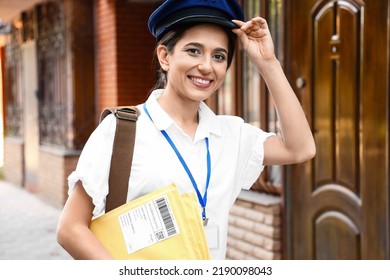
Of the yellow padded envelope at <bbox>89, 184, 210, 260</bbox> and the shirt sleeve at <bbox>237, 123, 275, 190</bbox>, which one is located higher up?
the shirt sleeve at <bbox>237, 123, 275, 190</bbox>

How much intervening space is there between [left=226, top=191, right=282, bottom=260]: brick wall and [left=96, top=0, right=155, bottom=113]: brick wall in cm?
331

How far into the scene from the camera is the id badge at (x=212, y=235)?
1743mm

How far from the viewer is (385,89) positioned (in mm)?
3883

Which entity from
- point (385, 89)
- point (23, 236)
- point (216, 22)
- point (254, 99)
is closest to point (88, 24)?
point (23, 236)

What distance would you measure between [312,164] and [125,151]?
311cm

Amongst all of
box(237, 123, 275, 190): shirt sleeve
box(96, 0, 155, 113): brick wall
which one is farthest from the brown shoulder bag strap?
box(96, 0, 155, 113): brick wall

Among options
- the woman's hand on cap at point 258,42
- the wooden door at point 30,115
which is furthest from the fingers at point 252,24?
the wooden door at point 30,115

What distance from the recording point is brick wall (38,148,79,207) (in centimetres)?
942

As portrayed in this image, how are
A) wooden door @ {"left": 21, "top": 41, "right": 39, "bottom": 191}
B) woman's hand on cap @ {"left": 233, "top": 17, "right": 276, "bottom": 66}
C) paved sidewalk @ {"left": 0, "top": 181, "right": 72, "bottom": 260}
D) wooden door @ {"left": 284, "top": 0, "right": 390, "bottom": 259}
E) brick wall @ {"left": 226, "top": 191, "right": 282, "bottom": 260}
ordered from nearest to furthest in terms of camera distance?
woman's hand on cap @ {"left": 233, "top": 17, "right": 276, "bottom": 66}, wooden door @ {"left": 284, "top": 0, "right": 390, "bottom": 259}, brick wall @ {"left": 226, "top": 191, "right": 282, "bottom": 260}, paved sidewalk @ {"left": 0, "top": 181, "right": 72, "bottom": 260}, wooden door @ {"left": 21, "top": 41, "right": 39, "bottom": 191}

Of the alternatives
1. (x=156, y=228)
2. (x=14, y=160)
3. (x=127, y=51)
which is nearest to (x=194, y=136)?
(x=156, y=228)

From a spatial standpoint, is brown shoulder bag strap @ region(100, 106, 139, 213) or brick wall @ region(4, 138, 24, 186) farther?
brick wall @ region(4, 138, 24, 186)

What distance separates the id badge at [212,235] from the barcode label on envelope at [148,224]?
0.50 ft

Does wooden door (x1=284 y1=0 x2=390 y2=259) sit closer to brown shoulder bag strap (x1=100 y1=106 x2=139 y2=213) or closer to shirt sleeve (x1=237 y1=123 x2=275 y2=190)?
shirt sleeve (x1=237 y1=123 x2=275 y2=190)
